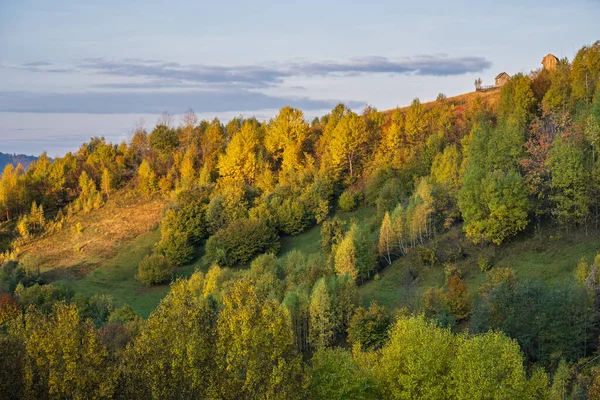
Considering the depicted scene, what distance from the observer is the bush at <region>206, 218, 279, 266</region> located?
94812 mm

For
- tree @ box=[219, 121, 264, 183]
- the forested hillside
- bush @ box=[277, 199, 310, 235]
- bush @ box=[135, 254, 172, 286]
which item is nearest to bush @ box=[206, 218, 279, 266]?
the forested hillside

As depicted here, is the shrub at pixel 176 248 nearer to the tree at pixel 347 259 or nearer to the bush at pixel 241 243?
the bush at pixel 241 243

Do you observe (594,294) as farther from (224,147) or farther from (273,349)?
(224,147)

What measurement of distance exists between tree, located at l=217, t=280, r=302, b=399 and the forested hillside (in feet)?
0.34

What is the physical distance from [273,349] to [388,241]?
154ft

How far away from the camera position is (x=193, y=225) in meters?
104

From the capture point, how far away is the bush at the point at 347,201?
98.4 meters

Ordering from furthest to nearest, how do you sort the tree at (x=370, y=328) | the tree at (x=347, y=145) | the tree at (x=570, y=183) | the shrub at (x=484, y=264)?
the tree at (x=347, y=145), the shrub at (x=484, y=264), the tree at (x=570, y=183), the tree at (x=370, y=328)

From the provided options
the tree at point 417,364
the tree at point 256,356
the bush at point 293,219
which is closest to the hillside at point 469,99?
the bush at point 293,219

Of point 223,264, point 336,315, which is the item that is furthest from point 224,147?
point 336,315

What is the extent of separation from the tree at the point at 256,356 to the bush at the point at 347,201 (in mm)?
65200

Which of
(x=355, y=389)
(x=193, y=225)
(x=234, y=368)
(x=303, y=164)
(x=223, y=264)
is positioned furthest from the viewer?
(x=303, y=164)

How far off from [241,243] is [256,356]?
2489 inches

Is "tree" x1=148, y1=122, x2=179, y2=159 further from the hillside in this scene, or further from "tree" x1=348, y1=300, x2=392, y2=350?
"tree" x1=348, y1=300, x2=392, y2=350
